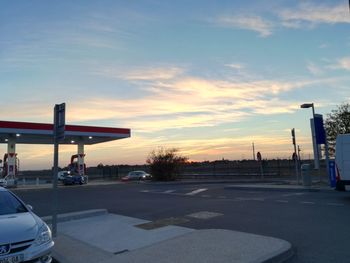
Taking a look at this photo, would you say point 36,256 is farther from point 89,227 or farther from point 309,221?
point 309,221

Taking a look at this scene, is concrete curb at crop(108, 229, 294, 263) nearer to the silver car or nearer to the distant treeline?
the silver car

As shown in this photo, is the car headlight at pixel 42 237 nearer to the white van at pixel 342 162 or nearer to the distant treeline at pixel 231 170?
the white van at pixel 342 162

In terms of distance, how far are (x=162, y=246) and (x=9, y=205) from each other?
3.22 metres

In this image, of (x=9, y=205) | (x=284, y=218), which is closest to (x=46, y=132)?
(x=284, y=218)

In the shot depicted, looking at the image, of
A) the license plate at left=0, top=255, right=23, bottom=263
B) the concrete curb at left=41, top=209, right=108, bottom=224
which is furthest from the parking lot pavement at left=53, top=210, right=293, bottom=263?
the concrete curb at left=41, top=209, right=108, bottom=224

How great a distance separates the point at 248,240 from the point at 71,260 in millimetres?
3567

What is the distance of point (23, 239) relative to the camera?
19.6ft

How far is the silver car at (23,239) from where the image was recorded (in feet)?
18.8

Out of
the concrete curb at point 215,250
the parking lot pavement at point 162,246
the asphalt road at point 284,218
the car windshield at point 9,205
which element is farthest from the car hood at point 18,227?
the asphalt road at point 284,218

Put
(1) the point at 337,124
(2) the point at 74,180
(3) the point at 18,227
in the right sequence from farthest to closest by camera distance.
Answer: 1. (2) the point at 74,180
2. (1) the point at 337,124
3. (3) the point at 18,227

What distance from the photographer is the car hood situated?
589 cm

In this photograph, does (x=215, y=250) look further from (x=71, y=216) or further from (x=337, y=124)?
(x=337, y=124)

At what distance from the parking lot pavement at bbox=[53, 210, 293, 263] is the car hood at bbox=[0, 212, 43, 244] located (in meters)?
1.11

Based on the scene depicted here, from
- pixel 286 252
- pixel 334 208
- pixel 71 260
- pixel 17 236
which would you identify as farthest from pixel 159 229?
pixel 334 208
